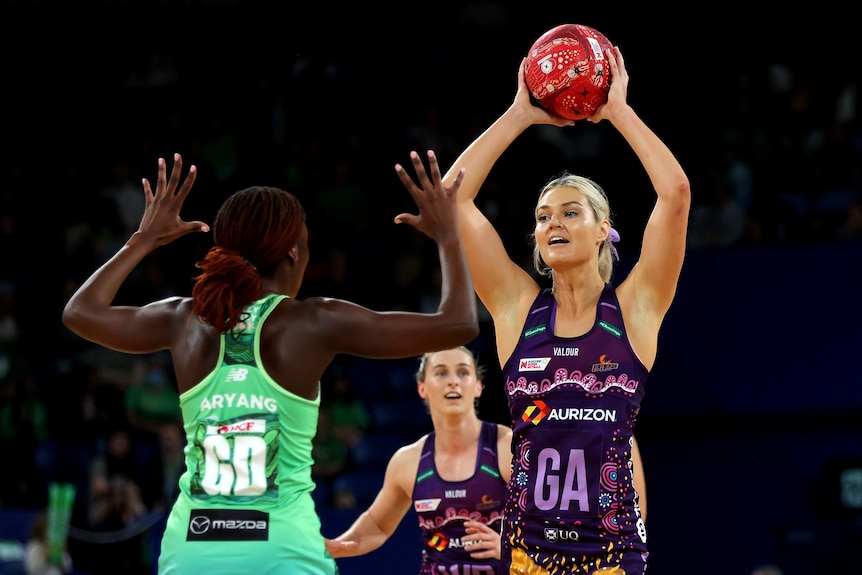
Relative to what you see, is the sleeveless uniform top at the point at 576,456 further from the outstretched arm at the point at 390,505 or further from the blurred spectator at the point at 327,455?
the blurred spectator at the point at 327,455

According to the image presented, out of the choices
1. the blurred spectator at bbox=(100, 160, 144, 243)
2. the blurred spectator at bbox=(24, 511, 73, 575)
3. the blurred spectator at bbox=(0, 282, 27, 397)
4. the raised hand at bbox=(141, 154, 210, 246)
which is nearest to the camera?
the raised hand at bbox=(141, 154, 210, 246)

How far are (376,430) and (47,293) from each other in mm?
3621

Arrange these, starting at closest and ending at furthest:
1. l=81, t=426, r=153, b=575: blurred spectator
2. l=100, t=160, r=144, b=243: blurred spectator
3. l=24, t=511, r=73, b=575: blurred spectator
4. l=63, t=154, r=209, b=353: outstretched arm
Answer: l=63, t=154, r=209, b=353: outstretched arm → l=24, t=511, r=73, b=575: blurred spectator → l=81, t=426, r=153, b=575: blurred spectator → l=100, t=160, r=144, b=243: blurred spectator

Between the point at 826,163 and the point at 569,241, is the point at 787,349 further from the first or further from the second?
the point at 569,241

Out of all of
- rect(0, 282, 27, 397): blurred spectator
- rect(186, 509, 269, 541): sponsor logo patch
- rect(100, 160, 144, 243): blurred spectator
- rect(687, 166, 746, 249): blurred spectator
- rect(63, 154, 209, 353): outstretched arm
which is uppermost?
rect(100, 160, 144, 243): blurred spectator

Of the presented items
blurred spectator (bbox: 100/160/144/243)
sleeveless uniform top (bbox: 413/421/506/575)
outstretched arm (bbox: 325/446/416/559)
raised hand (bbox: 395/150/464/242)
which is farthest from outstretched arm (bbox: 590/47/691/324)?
blurred spectator (bbox: 100/160/144/243)

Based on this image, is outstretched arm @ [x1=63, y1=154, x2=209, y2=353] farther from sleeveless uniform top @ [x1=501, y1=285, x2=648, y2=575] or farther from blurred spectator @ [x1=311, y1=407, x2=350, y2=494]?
blurred spectator @ [x1=311, y1=407, x2=350, y2=494]

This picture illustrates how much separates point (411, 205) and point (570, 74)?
6.55 meters

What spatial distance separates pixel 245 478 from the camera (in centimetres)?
297

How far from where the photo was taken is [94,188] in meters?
11.6

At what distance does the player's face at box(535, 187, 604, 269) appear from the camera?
13.4 feet

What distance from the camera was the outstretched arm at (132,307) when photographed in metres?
3.22

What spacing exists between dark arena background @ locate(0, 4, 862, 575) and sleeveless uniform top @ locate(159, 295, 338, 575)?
161 inches

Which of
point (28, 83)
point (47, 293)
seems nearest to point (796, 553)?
point (47, 293)
